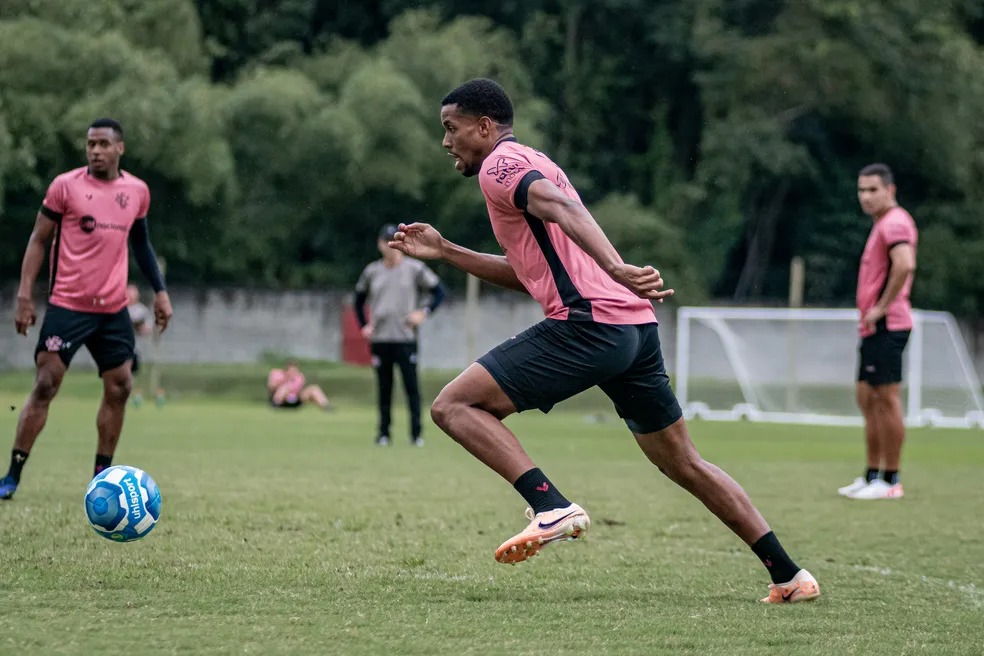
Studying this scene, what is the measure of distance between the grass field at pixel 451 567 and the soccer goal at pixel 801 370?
1114cm

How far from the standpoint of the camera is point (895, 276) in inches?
418

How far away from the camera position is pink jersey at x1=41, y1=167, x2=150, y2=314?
8914 millimetres

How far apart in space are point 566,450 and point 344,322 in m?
22.7

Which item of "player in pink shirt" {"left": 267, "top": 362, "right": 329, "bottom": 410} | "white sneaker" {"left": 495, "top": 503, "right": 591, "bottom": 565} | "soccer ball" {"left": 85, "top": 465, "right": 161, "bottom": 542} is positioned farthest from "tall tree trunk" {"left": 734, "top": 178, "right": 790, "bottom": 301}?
"white sneaker" {"left": 495, "top": 503, "right": 591, "bottom": 565}

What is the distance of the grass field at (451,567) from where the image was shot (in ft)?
16.8

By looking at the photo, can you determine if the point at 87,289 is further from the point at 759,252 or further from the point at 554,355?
the point at 759,252

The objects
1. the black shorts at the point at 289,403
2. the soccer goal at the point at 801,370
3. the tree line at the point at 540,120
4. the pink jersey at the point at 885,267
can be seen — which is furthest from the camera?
the tree line at the point at 540,120

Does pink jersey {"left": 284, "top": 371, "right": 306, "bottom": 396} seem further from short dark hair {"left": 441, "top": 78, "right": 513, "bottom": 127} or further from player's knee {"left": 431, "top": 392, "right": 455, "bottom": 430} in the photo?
player's knee {"left": 431, "top": 392, "right": 455, "bottom": 430}

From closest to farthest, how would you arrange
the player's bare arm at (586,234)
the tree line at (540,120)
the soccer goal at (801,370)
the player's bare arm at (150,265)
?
1. the player's bare arm at (586,234)
2. the player's bare arm at (150,265)
3. the soccer goal at (801,370)
4. the tree line at (540,120)

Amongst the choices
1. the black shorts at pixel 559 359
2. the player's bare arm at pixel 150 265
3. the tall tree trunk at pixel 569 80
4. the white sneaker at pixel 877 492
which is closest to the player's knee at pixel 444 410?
the black shorts at pixel 559 359

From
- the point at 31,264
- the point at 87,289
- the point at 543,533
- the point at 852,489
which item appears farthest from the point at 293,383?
the point at 543,533

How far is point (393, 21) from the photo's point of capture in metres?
43.1

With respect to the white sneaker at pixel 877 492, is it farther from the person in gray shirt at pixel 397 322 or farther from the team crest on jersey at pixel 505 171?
the person in gray shirt at pixel 397 322

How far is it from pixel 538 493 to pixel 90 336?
428 cm
